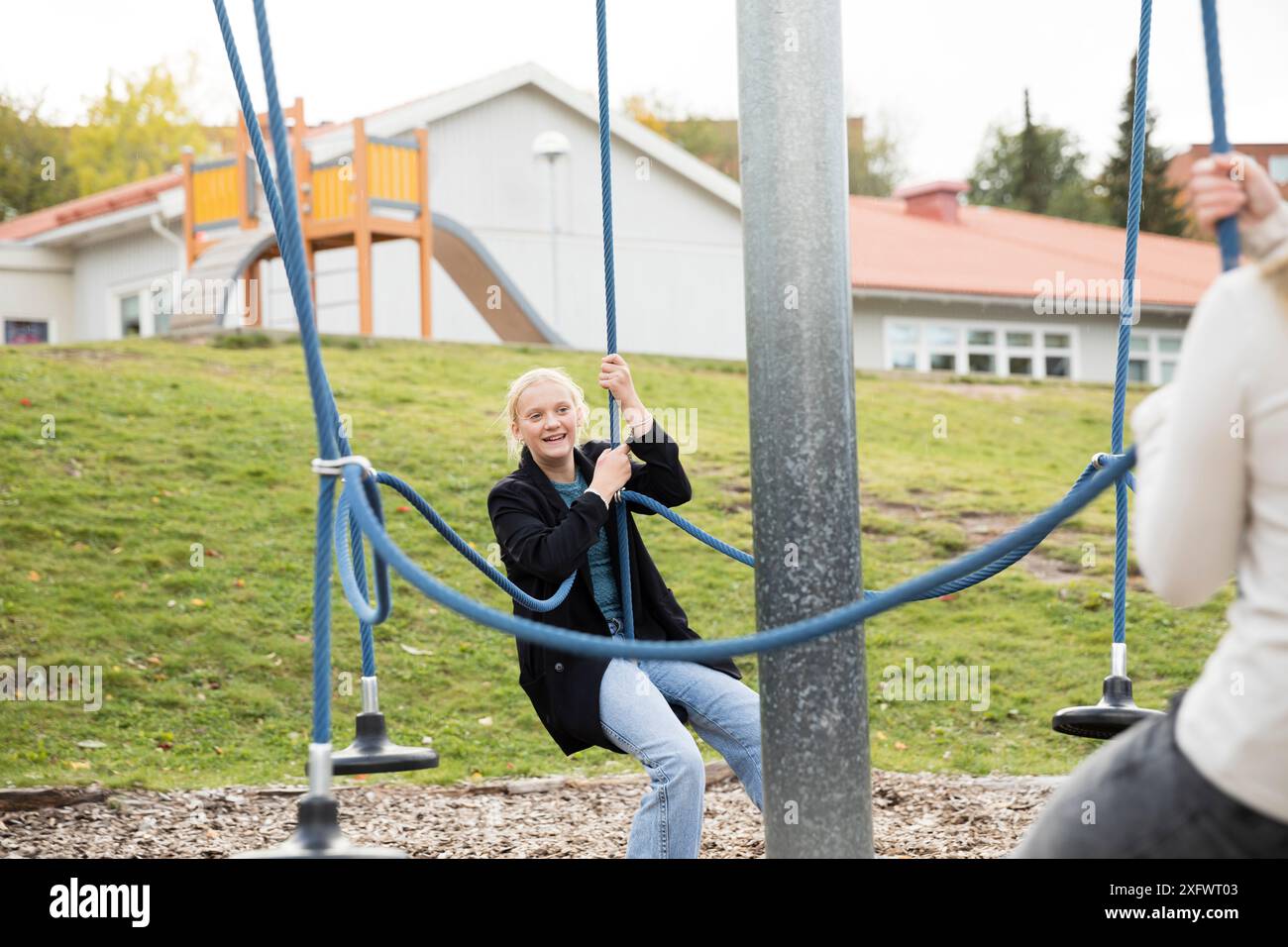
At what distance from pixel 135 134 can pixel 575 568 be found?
107 ft

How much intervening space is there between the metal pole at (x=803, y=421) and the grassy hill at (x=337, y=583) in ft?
12.4

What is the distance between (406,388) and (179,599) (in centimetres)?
445

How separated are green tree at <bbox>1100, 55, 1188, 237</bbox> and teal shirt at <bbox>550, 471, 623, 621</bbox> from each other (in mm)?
33203

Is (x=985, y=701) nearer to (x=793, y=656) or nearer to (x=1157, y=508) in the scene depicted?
(x=793, y=656)

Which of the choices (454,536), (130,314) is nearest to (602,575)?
(454,536)

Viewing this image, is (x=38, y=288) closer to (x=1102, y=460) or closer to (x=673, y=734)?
(x=673, y=734)

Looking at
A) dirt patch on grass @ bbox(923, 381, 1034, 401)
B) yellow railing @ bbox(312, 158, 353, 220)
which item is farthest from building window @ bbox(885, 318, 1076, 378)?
yellow railing @ bbox(312, 158, 353, 220)

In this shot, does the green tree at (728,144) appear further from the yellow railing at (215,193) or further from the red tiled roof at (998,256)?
the yellow railing at (215,193)

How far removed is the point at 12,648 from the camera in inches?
297

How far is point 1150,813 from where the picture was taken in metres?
1.89

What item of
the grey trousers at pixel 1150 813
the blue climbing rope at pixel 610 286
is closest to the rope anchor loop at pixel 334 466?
the blue climbing rope at pixel 610 286

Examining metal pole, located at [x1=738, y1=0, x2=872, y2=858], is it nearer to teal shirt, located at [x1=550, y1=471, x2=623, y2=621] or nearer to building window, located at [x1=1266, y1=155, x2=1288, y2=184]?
teal shirt, located at [x1=550, y1=471, x2=623, y2=621]

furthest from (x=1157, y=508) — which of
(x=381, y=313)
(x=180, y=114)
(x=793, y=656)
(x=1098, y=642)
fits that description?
(x=180, y=114)

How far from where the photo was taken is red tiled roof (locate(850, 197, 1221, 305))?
22.5 metres
